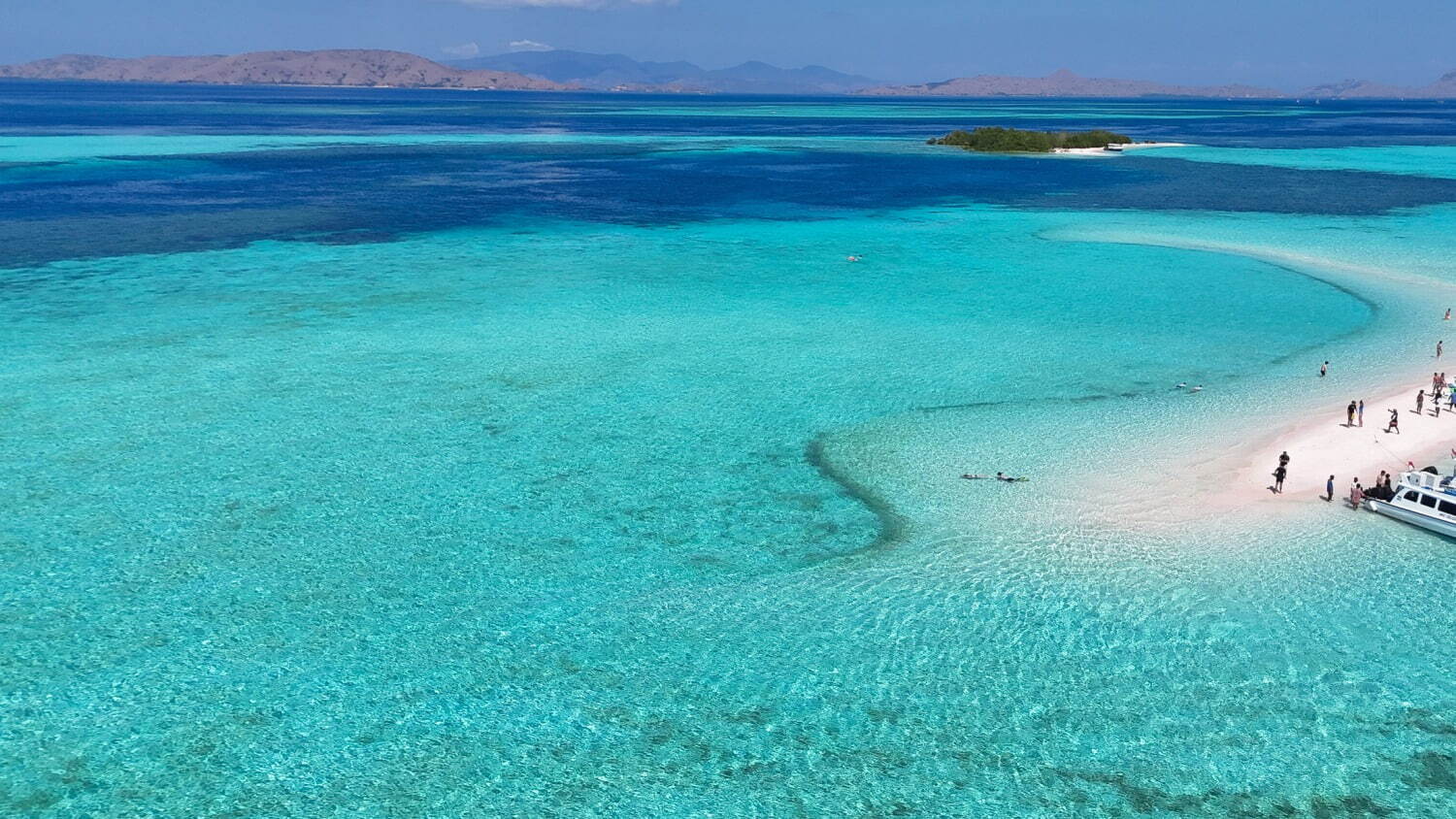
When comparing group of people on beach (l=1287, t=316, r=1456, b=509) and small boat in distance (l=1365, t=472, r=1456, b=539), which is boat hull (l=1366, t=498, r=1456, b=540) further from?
group of people on beach (l=1287, t=316, r=1456, b=509)

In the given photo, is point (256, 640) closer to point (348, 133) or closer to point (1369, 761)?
point (1369, 761)

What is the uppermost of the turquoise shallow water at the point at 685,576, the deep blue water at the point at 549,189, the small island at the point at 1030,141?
the small island at the point at 1030,141

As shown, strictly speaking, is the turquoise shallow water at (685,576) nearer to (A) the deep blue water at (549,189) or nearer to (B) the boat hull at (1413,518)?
(B) the boat hull at (1413,518)

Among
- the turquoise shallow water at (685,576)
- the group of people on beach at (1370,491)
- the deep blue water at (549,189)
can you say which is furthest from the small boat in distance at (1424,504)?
the deep blue water at (549,189)

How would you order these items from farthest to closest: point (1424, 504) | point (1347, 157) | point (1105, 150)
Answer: point (1105, 150) → point (1347, 157) → point (1424, 504)

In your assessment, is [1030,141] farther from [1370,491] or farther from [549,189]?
[1370,491]

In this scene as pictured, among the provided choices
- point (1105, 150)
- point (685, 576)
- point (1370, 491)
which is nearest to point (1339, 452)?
point (1370, 491)
